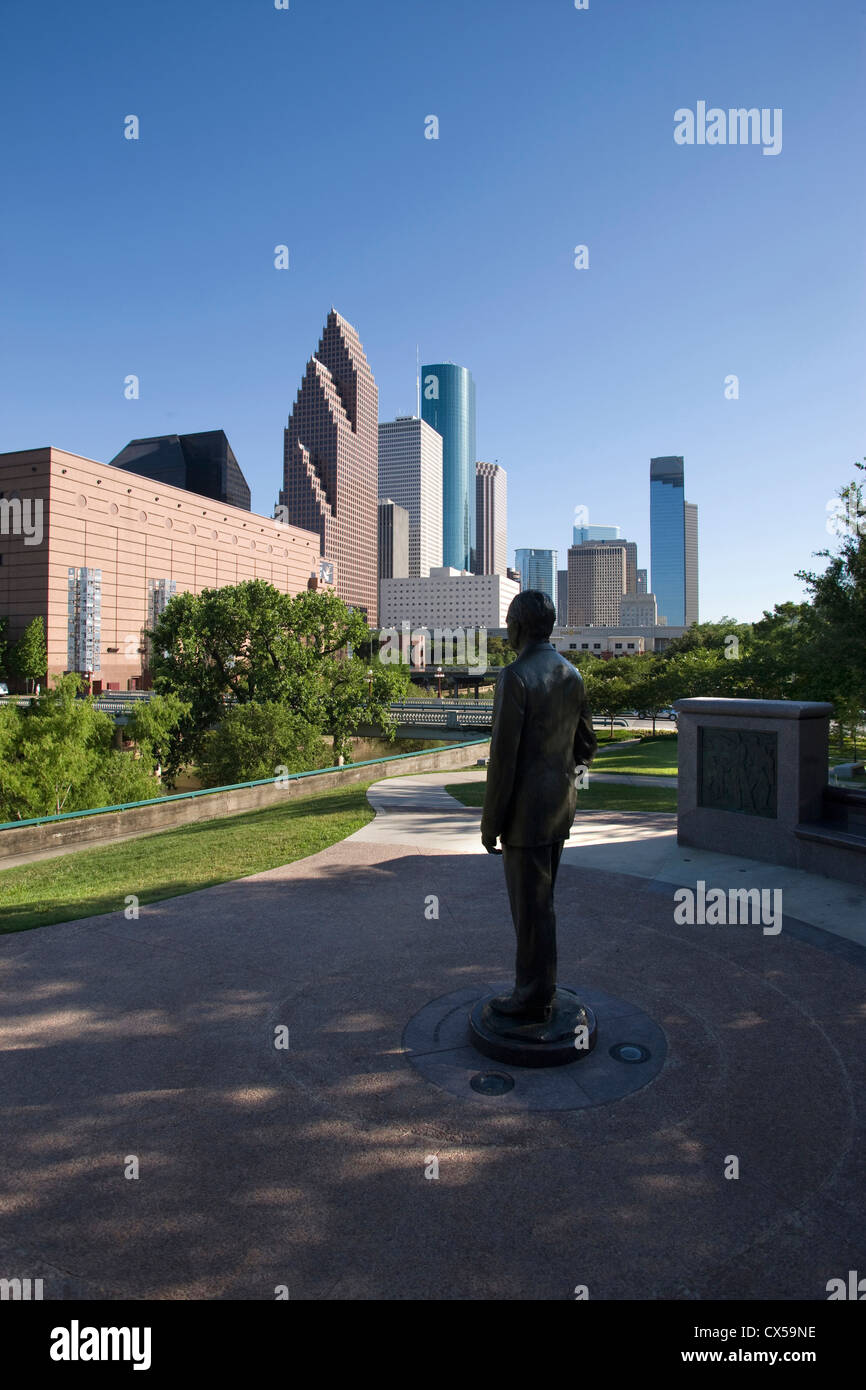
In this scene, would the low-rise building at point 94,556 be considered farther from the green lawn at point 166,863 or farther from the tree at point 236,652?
the green lawn at point 166,863

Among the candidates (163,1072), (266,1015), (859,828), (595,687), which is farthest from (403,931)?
(595,687)

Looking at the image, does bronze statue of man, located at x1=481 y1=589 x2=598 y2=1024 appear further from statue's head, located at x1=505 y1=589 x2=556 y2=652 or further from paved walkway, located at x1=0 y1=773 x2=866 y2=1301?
paved walkway, located at x1=0 y1=773 x2=866 y2=1301

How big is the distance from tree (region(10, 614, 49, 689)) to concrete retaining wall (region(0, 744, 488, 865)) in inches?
2518

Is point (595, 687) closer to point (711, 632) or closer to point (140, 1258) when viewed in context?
point (711, 632)

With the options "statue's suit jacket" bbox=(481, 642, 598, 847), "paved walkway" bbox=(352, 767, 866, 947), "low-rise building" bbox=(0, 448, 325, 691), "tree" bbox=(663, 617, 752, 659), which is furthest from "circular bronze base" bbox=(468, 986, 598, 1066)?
"low-rise building" bbox=(0, 448, 325, 691)

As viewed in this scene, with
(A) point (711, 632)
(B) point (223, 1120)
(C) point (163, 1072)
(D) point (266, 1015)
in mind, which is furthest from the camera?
(A) point (711, 632)

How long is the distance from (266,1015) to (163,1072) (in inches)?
41.0

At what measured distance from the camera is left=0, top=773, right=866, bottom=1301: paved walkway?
3.52m

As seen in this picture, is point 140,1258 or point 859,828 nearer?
point 140,1258

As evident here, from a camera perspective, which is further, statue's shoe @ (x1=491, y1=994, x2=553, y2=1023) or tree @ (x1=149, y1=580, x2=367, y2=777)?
tree @ (x1=149, y1=580, x2=367, y2=777)

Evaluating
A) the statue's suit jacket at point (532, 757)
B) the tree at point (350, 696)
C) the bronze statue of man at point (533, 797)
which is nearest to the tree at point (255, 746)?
the tree at point (350, 696)

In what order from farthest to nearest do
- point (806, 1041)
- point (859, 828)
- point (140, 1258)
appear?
point (859, 828) → point (806, 1041) → point (140, 1258)

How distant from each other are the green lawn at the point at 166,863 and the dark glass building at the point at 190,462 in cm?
15622
